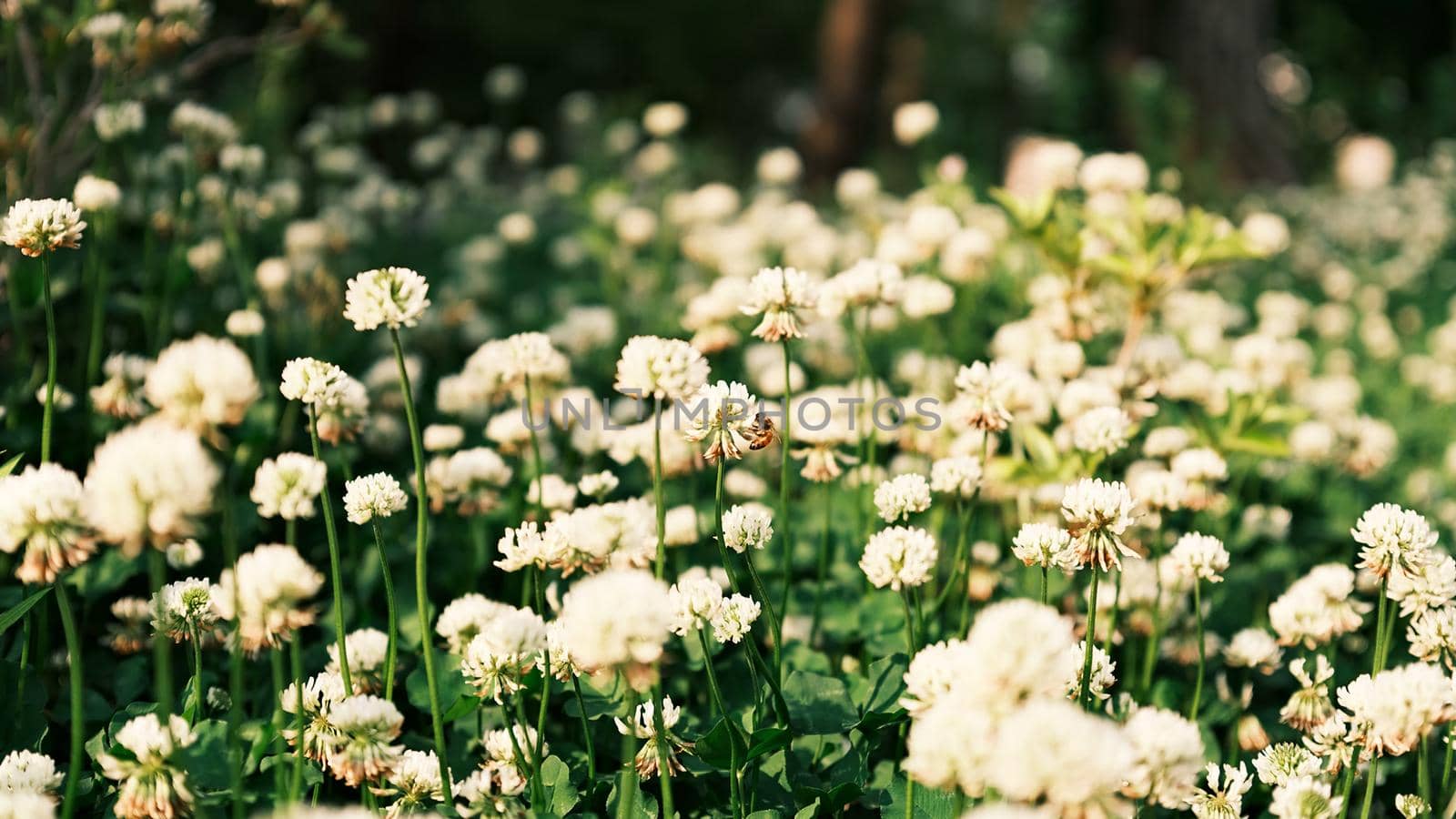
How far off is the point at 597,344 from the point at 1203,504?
2083 mm

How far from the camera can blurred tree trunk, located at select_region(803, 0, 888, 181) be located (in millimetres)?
9164

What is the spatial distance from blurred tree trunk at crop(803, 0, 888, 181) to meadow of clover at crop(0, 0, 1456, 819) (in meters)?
5.22

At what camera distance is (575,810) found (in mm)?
1709

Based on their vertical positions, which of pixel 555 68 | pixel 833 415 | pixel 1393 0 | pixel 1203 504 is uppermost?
pixel 555 68

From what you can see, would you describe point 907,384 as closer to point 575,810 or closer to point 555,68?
point 575,810

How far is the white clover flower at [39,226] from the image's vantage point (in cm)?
173

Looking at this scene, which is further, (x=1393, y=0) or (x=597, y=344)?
(x=1393, y=0)

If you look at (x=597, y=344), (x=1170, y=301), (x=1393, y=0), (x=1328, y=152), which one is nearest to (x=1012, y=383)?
(x=597, y=344)

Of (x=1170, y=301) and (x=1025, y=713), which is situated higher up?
(x=1170, y=301)

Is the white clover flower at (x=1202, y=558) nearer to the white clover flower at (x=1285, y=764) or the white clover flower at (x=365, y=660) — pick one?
the white clover flower at (x=1285, y=764)

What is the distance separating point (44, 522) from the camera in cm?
125

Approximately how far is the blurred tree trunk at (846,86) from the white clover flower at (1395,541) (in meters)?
8.18

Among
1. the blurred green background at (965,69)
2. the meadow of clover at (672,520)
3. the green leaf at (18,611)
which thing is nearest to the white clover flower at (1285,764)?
the meadow of clover at (672,520)

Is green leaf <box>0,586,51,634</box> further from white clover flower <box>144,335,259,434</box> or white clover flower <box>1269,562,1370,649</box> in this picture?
white clover flower <box>1269,562,1370,649</box>
